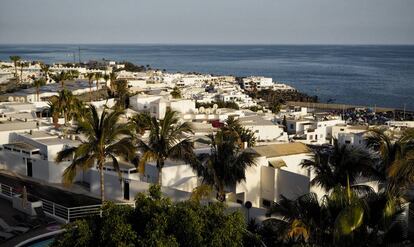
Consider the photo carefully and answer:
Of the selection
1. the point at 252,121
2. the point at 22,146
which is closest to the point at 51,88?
the point at 252,121

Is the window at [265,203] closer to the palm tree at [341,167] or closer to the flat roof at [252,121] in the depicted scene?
the palm tree at [341,167]

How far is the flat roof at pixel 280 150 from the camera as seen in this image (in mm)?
23909

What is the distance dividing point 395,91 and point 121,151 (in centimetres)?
11406

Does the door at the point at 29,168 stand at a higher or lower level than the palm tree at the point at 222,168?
lower

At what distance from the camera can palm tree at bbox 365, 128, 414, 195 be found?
1334 cm

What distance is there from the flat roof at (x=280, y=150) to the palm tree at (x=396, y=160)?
6.32m

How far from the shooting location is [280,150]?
24.8 meters

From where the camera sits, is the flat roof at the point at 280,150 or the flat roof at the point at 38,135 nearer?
the flat roof at the point at 280,150

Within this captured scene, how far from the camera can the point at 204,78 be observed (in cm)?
11994

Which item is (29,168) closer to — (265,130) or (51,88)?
(265,130)

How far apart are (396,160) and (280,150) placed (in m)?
10.3

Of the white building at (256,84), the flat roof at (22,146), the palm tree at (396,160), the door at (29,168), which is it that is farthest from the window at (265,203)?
the white building at (256,84)

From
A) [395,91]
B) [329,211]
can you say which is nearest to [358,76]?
[395,91]

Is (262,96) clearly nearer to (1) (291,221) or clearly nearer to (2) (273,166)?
(2) (273,166)
